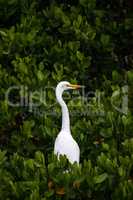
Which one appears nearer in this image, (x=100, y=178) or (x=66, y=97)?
(x=100, y=178)

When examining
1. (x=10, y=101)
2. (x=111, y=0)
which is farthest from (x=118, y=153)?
(x=111, y=0)

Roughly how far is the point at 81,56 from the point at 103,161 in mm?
3369

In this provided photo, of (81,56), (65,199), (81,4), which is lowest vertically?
(65,199)

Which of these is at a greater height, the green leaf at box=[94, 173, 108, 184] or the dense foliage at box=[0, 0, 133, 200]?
the dense foliage at box=[0, 0, 133, 200]

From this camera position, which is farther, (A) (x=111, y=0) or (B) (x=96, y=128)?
(A) (x=111, y=0)

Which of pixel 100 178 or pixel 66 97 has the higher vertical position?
pixel 66 97

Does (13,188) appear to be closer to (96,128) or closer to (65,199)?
(65,199)

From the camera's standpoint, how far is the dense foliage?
259 inches

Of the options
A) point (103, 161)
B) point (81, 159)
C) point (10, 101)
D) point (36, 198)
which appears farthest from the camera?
point (10, 101)

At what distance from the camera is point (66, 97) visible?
9195 millimetres

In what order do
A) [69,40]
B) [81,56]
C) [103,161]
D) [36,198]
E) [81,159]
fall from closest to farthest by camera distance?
[36,198] → [103,161] → [81,159] → [81,56] → [69,40]

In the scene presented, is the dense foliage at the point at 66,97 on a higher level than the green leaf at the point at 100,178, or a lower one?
higher

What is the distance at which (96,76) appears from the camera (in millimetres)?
10719

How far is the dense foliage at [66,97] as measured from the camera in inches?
259
